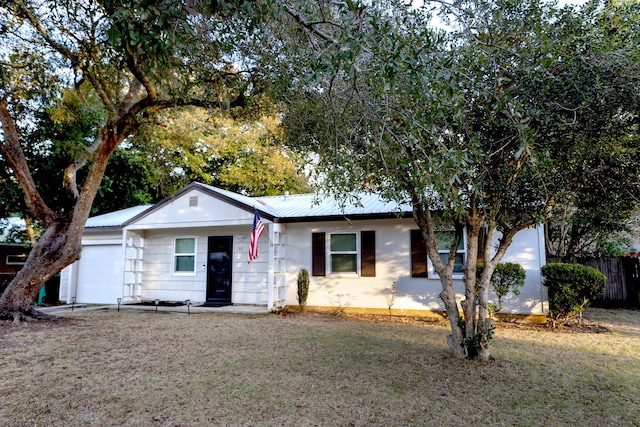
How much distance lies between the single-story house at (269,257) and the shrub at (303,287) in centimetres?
29

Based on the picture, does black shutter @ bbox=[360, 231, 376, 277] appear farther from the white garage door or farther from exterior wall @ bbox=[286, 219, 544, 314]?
the white garage door

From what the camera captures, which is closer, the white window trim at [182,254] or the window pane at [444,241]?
the window pane at [444,241]

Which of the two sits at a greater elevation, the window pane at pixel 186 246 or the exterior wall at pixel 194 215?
the exterior wall at pixel 194 215

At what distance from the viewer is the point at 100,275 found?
1286cm

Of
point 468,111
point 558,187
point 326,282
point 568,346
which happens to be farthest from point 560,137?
point 326,282

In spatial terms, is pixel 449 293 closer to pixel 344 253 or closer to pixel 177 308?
pixel 344 253

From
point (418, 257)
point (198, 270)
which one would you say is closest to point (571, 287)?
point (418, 257)

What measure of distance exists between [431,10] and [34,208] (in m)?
9.13

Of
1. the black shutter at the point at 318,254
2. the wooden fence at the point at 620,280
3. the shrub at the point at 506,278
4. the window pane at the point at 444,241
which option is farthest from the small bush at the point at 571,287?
the black shutter at the point at 318,254

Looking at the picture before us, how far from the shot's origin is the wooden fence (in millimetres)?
11609

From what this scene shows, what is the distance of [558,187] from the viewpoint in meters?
4.94

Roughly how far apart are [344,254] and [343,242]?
13.1 inches

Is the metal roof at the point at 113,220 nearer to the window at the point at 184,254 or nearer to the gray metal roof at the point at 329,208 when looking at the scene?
the window at the point at 184,254

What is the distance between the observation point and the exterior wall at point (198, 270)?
11.5m
